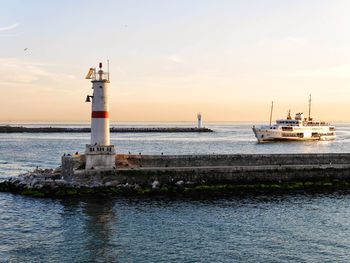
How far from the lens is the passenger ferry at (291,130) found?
93.3m

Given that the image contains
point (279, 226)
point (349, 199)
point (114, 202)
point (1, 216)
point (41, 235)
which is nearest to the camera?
point (41, 235)

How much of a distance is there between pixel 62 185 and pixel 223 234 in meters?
12.8

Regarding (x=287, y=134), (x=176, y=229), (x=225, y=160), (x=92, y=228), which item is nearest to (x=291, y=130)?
(x=287, y=134)

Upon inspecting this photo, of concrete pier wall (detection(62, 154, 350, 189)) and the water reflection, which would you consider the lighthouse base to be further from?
the water reflection

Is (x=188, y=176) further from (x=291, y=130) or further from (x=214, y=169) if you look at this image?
(x=291, y=130)

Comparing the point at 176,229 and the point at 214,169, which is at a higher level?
the point at 214,169

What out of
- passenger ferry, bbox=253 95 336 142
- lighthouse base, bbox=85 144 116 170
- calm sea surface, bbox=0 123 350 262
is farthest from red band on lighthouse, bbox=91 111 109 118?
passenger ferry, bbox=253 95 336 142

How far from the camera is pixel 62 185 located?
96.4ft

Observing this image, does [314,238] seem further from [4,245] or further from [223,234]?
[4,245]

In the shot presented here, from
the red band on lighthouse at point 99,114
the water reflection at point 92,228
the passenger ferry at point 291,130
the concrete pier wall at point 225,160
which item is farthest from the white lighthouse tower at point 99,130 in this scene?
the passenger ferry at point 291,130

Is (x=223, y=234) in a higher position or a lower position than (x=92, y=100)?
lower

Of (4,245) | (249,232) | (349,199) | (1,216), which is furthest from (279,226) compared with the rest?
(1,216)

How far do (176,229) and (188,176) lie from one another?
965 cm

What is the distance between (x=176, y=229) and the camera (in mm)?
21547
